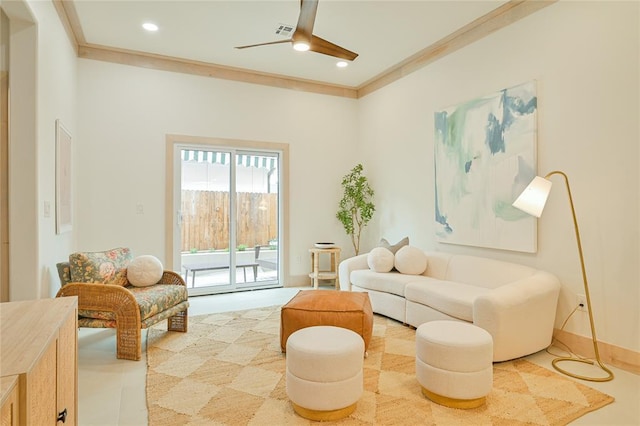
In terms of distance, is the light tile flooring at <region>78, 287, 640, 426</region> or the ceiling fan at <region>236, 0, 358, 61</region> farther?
the ceiling fan at <region>236, 0, 358, 61</region>

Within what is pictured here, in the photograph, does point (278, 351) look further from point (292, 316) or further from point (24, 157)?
point (24, 157)

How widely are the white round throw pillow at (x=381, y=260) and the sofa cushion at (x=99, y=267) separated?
259 cm

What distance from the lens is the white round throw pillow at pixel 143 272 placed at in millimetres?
3443

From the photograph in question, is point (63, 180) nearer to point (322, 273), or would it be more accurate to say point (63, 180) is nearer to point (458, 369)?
point (322, 273)

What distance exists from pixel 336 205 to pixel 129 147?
3060 millimetres

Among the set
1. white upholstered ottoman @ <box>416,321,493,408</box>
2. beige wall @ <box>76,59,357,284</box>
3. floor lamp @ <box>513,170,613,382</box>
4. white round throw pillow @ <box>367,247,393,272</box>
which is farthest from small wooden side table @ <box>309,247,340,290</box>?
white upholstered ottoman @ <box>416,321,493,408</box>

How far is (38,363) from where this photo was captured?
104 cm

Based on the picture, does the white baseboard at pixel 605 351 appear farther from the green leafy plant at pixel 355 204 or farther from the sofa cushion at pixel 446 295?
the green leafy plant at pixel 355 204

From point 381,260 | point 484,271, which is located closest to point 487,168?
point 484,271

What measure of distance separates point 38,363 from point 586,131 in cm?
367

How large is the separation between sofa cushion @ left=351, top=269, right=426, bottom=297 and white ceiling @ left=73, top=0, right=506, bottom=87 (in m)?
2.72

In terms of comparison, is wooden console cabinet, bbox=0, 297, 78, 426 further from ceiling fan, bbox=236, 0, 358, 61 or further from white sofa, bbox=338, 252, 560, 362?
white sofa, bbox=338, 252, 560, 362

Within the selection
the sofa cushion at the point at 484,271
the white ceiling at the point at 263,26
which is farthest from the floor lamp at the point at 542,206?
the white ceiling at the point at 263,26

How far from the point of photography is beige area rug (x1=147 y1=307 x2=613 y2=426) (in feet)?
6.75
